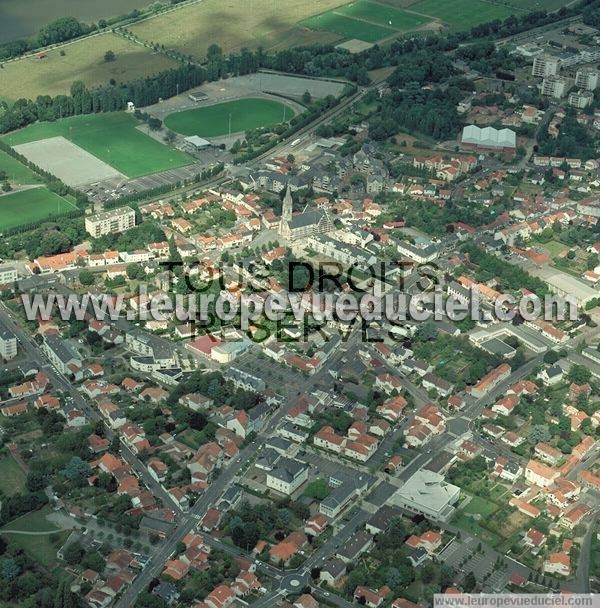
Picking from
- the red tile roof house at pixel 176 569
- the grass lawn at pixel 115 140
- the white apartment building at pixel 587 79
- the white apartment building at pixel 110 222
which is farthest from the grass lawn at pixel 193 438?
the white apartment building at pixel 587 79

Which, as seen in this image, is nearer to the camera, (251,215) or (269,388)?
(269,388)

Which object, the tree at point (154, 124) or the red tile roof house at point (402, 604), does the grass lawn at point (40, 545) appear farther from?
the tree at point (154, 124)

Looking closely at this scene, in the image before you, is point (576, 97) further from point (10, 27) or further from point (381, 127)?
point (10, 27)

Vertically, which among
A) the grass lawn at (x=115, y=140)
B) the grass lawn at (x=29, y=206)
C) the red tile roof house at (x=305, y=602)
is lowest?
the grass lawn at (x=115, y=140)

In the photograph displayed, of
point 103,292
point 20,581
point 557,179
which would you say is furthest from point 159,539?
point 557,179

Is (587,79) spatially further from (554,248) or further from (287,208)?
(287,208)

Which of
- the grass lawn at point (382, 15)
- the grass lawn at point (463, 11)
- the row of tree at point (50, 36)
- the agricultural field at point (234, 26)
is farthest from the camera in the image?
the grass lawn at point (463, 11)
